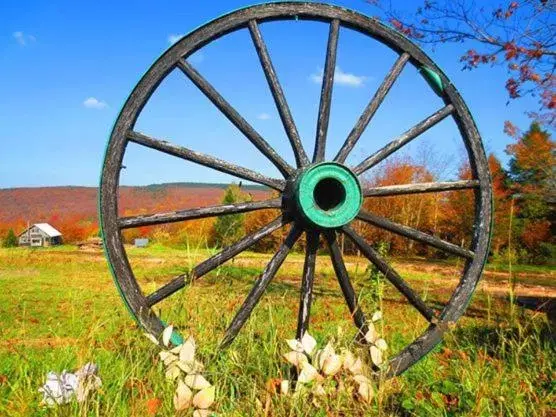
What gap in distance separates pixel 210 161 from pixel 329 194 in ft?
2.46

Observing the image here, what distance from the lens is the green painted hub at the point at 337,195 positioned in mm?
3125

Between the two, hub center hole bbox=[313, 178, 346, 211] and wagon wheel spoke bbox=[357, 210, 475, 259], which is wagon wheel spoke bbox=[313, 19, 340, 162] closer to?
hub center hole bbox=[313, 178, 346, 211]

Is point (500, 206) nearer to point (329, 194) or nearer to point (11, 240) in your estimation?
point (329, 194)

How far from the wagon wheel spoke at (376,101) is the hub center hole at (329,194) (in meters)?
0.30

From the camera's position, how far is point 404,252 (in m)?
26.0

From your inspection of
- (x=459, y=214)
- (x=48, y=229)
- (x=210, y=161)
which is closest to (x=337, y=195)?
(x=210, y=161)

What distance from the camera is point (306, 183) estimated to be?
3125 millimetres

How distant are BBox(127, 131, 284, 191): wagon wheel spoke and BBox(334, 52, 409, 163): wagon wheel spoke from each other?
0.56 m

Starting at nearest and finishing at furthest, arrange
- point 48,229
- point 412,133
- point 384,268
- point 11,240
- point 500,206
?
point 384,268 < point 412,133 < point 500,206 < point 11,240 < point 48,229

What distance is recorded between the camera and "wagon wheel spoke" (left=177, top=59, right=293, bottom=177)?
10.8ft

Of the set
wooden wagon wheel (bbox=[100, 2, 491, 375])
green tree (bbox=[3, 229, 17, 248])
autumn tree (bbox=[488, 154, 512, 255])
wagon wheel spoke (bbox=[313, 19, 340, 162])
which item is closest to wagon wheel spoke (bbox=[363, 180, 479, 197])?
wooden wagon wheel (bbox=[100, 2, 491, 375])

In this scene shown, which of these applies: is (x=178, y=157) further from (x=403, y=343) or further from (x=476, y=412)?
(x=403, y=343)

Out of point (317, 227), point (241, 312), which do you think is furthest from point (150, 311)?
point (317, 227)

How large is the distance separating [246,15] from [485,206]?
6.46 ft
